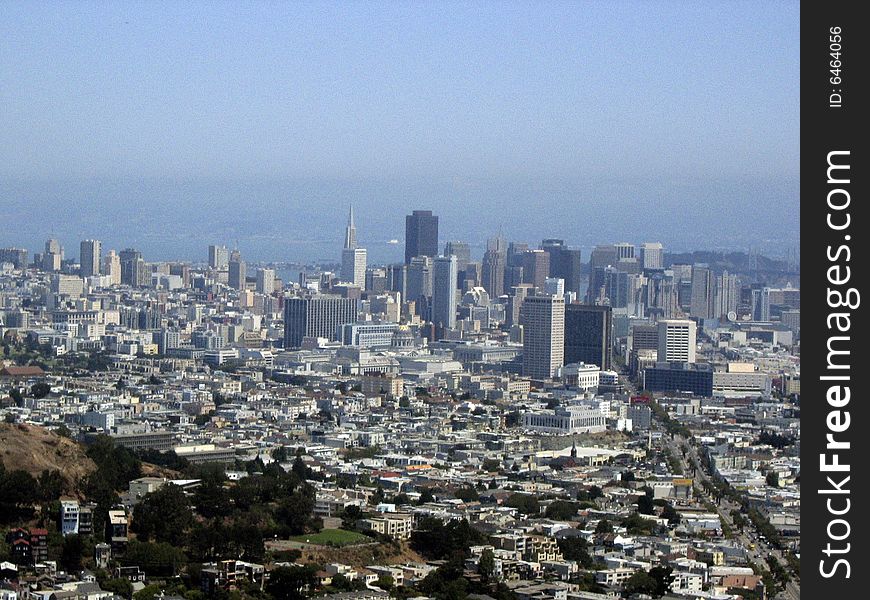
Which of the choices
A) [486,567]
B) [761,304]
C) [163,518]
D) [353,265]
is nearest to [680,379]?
[761,304]

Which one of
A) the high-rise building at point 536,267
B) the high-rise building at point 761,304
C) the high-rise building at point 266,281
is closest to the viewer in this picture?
the high-rise building at point 761,304

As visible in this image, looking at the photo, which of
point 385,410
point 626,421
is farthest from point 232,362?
point 626,421

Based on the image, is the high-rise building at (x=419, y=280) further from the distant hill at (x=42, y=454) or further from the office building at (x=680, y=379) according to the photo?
the distant hill at (x=42, y=454)

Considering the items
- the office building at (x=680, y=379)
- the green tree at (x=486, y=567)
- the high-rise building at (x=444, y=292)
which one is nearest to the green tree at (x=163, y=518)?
the green tree at (x=486, y=567)

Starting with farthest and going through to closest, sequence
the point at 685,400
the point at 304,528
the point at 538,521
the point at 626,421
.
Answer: the point at 685,400
the point at 626,421
the point at 538,521
the point at 304,528

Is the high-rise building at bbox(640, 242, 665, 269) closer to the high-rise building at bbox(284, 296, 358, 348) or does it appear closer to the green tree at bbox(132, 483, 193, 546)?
the high-rise building at bbox(284, 296, 358, 348)

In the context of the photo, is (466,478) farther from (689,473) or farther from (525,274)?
(525,274)
